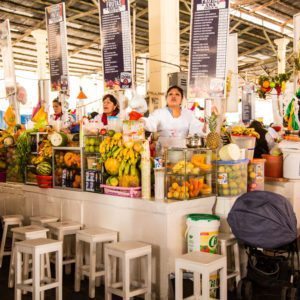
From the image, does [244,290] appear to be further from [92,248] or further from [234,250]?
[92,248]

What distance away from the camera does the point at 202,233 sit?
3.93 metres

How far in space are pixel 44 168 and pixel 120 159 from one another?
1.25 meters

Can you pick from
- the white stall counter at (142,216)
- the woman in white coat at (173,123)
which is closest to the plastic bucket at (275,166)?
the woman in white coat at (173,123)

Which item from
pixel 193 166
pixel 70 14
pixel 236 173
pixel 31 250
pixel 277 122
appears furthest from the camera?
pixel 70 14

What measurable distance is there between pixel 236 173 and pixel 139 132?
1.06 m

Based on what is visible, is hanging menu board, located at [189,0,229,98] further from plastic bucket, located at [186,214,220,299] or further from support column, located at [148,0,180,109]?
plastic bucket, located at [186,214,220,299]

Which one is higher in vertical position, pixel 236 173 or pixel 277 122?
pixel 277 122

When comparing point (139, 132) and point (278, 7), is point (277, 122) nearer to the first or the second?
point (139, 132)

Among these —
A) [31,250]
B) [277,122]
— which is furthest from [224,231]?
[277,122]

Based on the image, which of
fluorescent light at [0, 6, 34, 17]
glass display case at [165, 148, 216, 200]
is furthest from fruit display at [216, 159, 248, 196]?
fluorescent light at [0, 6, 34, 17]

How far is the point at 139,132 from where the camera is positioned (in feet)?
14.2

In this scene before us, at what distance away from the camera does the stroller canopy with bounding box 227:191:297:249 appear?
11.6ft

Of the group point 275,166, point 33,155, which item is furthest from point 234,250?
point 33,155

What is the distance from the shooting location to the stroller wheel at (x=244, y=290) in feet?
12.6
